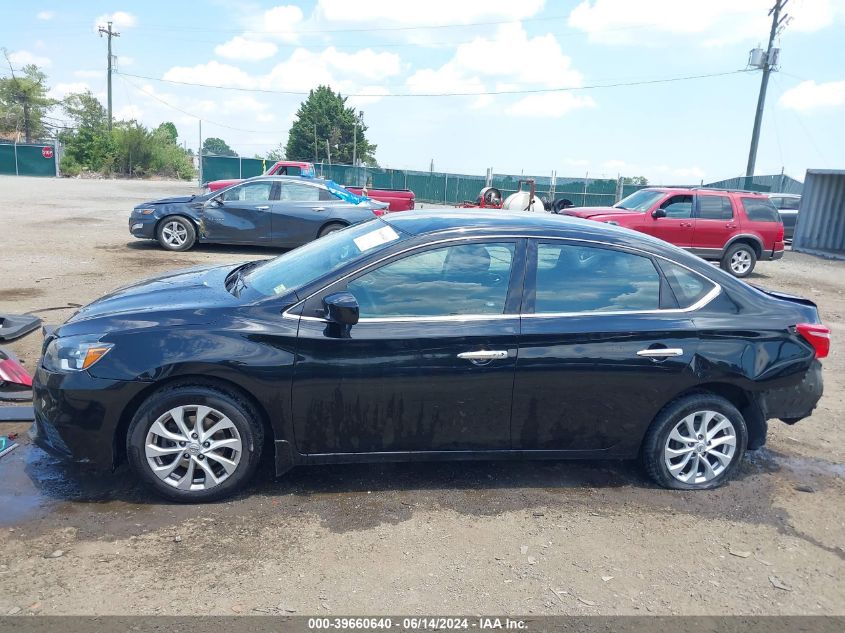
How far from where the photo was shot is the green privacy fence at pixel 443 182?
30109mm

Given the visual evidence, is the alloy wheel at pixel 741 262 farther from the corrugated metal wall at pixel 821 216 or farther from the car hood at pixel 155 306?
the car hood at pixel 155 306

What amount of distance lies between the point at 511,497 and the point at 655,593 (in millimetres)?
1082

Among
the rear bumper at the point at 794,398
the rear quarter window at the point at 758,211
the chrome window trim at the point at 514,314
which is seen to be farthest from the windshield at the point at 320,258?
the rear quarter window at the point at 758,211

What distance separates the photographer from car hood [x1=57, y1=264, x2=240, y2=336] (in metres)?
3.91

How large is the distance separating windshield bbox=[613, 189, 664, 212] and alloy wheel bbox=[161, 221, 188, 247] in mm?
9263

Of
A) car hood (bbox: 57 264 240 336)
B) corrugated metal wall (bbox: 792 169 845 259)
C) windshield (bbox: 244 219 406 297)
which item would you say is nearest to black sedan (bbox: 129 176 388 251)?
windshield (bbox: 244 219 406 297)

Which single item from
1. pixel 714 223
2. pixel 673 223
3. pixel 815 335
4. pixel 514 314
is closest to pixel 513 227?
pixel 514 314

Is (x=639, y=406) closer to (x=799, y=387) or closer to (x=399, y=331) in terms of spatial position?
(x=799, y=387)

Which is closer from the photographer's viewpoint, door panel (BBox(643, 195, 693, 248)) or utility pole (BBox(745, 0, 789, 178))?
door panel (BBox(643, 195, 693, 248))

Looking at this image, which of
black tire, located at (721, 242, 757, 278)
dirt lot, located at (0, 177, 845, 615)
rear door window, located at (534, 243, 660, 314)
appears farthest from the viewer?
black tire, located at (721, 242, 757, 278)

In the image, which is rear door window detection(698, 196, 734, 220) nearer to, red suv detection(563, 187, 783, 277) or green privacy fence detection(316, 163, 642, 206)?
red suv detection(563, 187, 783, 277)

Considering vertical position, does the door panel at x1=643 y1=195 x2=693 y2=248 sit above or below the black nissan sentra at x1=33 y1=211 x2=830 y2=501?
above

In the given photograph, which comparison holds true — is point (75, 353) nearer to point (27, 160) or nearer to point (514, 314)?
point (514, 314)

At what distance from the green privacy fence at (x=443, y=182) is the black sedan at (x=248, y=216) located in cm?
1767
